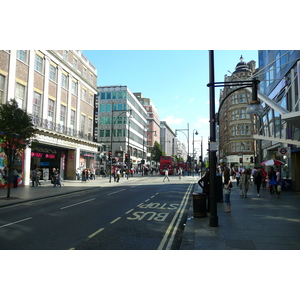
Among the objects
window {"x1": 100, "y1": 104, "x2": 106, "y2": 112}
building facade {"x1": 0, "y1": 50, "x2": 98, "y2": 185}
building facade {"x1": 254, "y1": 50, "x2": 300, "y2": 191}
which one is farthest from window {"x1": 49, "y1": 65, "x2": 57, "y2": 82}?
window {"x1": 100, "y1": 104, "x2": 106, "y2": 112}


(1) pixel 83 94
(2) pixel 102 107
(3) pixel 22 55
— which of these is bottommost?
(3) pixel 22 55

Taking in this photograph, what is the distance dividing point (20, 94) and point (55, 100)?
613cm

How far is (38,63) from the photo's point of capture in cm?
2848

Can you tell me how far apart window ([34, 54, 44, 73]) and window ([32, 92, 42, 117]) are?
260 cm

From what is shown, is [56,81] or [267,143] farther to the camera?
[56,81]

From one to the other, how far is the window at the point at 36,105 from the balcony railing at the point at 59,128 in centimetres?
53

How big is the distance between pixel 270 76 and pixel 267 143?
6792 millimetres

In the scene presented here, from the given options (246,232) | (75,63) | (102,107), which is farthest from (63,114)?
(102,107)

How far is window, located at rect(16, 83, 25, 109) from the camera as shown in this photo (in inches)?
982

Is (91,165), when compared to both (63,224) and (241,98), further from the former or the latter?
(241,98)

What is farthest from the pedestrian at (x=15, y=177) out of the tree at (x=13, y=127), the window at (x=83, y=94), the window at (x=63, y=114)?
the window at (x=83, y=94)

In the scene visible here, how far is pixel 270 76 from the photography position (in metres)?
27.5

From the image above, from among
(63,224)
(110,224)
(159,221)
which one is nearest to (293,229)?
(159,221)

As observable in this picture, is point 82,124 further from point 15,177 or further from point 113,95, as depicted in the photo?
point 113,95
